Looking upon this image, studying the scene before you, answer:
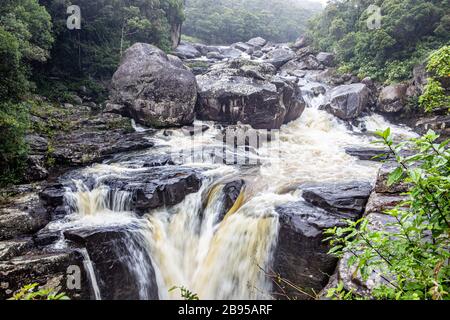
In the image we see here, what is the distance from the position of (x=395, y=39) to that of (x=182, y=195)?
20646 millimetres

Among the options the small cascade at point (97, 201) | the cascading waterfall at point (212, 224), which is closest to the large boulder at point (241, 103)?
the cascading waterfall at point (212, 224)

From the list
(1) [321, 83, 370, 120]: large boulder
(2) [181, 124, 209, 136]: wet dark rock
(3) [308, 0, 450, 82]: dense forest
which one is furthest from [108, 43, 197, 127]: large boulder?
(3) [308, 0, 450, 82]: dense forest

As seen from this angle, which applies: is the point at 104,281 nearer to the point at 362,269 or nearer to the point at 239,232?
the point at 239,232

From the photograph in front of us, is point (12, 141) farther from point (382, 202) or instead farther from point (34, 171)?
point (382, 202)

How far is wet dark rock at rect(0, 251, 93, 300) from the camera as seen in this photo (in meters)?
5.11

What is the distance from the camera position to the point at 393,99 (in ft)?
59.3

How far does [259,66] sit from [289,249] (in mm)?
13729

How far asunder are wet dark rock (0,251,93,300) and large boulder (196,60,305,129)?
11018 millimetres

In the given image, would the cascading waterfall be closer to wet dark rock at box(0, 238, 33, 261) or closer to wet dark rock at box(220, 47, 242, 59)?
wet dark rock at box(0, 238, 33, 261)

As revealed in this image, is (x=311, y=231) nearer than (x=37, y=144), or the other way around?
(x=311, y=231)

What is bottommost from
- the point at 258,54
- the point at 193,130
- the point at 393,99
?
the point at 193,130

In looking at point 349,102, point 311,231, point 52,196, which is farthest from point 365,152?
point 52,196

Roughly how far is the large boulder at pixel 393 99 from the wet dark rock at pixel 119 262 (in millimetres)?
17611

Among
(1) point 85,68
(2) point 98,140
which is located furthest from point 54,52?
(2) point 98,140
